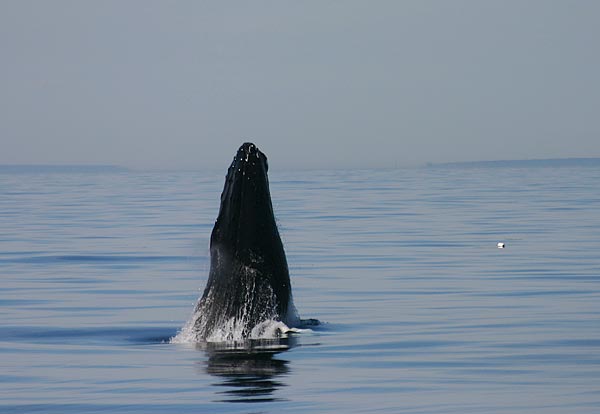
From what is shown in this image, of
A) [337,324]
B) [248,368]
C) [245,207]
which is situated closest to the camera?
[248,368]

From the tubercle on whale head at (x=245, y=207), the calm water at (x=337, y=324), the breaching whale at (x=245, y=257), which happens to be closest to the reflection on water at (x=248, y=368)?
the calm water at (x=337, y=324)

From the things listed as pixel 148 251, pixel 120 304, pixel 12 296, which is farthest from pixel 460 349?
pixel 148 251

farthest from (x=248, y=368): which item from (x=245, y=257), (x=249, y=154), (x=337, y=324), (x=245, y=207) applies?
(x=337, y=324)

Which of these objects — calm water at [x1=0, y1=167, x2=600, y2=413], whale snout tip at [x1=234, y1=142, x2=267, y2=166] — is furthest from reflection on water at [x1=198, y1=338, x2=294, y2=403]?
whale snout tip at [x1=234, y1=142, x2=267, y2=166]

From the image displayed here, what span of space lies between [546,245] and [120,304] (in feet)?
46.0

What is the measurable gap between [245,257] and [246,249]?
0.08 meters

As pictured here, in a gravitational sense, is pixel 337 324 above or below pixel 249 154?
below

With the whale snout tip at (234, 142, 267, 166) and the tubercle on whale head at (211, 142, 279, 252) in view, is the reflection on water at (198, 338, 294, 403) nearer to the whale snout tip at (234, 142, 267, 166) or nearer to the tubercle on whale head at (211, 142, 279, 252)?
the tubercle on whale head at (211, 142, 279, 252)

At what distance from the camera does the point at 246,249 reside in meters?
15.0

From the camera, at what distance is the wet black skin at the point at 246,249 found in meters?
14.9

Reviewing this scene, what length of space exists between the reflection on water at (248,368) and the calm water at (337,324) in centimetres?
3

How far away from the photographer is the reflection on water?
40.4 feet

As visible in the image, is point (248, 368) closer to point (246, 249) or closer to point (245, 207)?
point (246, 249)

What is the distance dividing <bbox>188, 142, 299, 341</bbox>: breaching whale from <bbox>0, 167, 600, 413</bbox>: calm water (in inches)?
20.6
